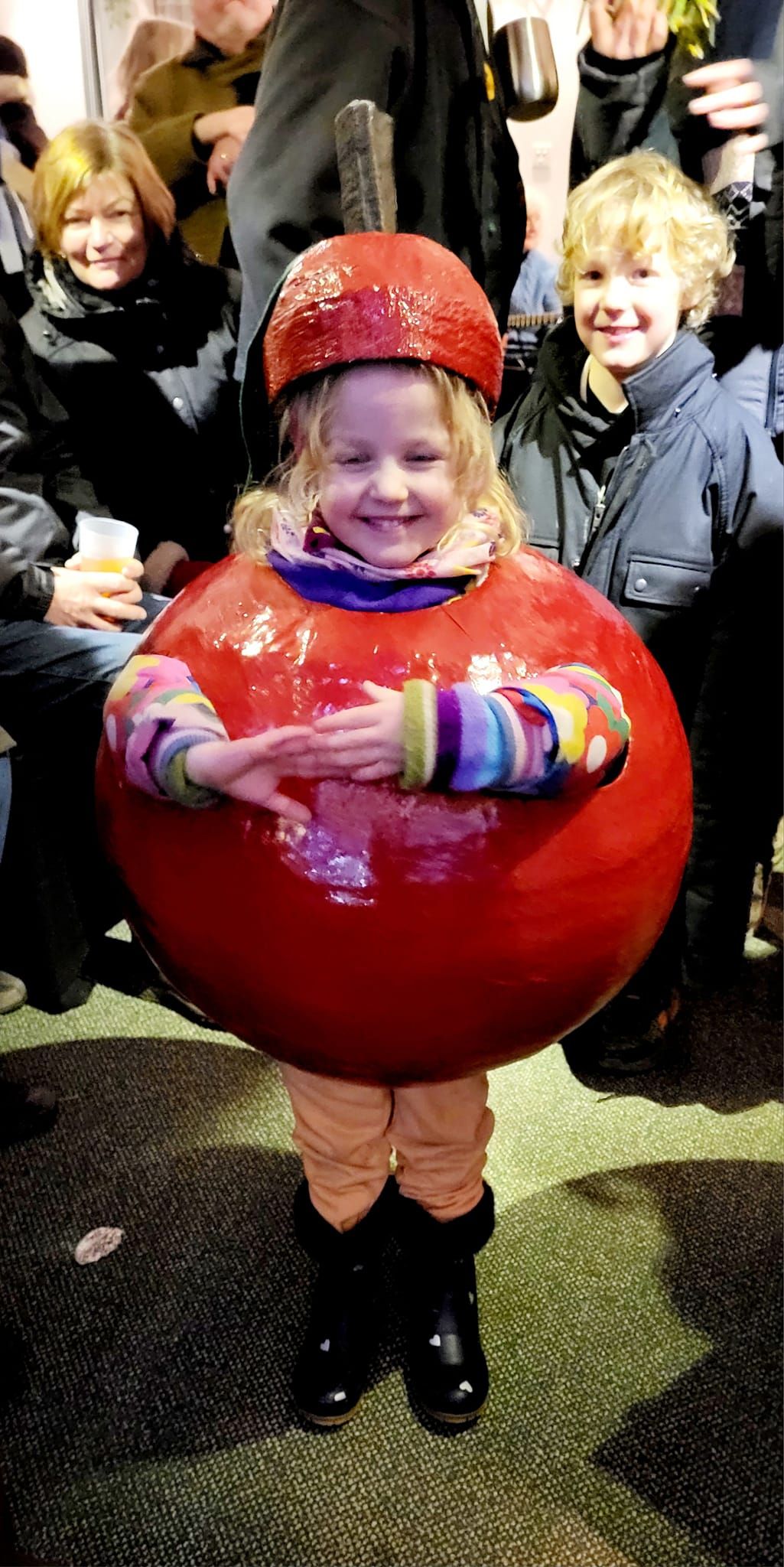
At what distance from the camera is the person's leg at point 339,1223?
1322mm

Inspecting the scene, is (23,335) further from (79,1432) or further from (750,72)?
(79,1432)

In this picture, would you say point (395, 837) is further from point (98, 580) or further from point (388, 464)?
point (98, 580)

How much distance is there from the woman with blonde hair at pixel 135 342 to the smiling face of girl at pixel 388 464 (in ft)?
3.47

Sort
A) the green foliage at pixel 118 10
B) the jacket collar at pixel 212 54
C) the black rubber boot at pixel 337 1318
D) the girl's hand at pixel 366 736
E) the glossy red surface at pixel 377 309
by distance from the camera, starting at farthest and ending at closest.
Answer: the jacket collar at pixel 212 54, the green foliage at pixel 118 10, the black rubber boot at pixel 337 1318, the glossy red surface at pixel 377 309, the girl's hand at pixel 366 736

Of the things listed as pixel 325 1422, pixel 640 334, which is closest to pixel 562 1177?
pixel 325 1422

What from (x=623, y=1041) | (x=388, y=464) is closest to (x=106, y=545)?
(x=388, y=464)

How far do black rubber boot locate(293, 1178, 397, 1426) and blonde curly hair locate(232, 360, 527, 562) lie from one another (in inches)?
38.0

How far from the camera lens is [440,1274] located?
1.46 meters

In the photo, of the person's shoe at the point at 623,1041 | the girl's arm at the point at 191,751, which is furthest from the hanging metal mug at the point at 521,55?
the person's shoe at the point at 623,1041

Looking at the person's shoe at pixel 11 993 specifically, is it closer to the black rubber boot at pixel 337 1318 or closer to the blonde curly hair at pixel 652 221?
the black rubber boot at pixel 337 1318

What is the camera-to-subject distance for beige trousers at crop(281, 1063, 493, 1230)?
131 centimetres

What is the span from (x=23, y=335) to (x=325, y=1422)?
199 centimetres

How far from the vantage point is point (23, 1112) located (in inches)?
75.6

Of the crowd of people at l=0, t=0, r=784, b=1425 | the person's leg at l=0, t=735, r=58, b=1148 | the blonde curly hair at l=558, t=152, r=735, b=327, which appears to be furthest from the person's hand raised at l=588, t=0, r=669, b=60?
the person's leg at l=0, t=735, r=58, b=1148
